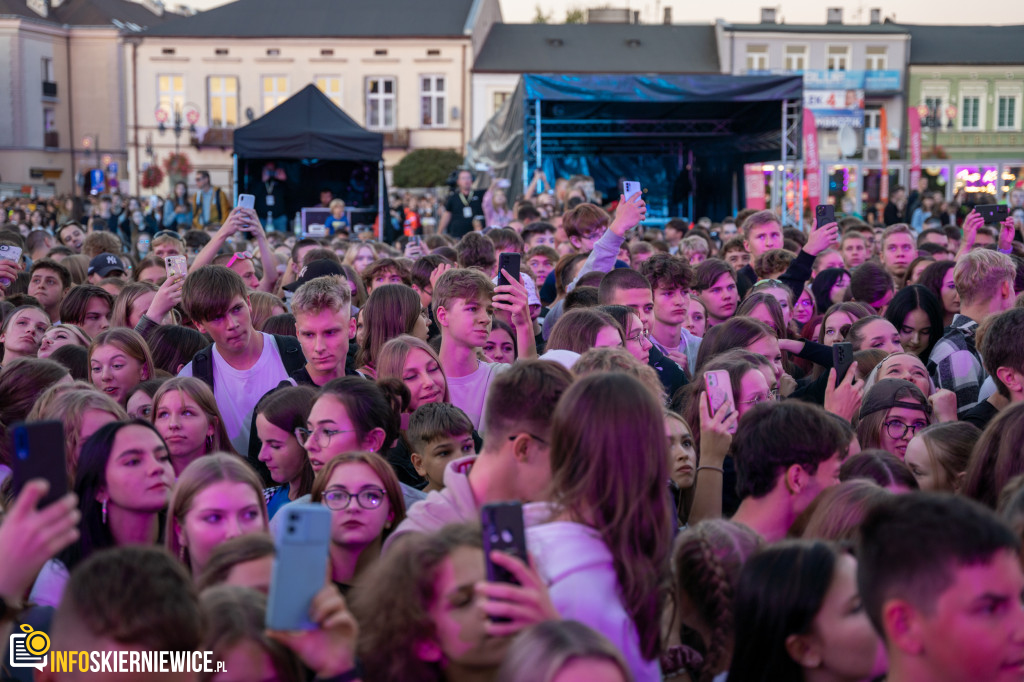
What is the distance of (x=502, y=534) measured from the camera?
6.91 ft

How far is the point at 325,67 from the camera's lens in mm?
46406

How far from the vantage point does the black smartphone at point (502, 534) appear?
209cm

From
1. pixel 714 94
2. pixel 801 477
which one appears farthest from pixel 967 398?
pixel 714 94

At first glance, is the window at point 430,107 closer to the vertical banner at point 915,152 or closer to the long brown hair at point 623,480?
the vertical banner at point 915,152

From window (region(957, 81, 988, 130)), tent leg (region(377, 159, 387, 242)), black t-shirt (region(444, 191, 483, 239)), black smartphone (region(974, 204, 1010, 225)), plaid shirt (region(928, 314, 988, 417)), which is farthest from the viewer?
window (region(957, 81, 988, 130))

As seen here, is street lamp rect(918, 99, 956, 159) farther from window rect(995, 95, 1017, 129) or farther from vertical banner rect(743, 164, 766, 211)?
vertical banner rect(743, 164, 766, 211)

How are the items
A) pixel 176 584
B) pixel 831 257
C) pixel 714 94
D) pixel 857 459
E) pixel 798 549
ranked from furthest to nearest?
pixel 714 94, pixel 831 257, pixel 857 459, pixel 798 549, pixel 176 584

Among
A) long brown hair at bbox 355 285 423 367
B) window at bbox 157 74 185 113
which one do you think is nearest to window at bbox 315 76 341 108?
window at bbox 157 74 185 113

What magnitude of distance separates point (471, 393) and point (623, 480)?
2520 mm

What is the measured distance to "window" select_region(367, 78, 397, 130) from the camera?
46.7 m

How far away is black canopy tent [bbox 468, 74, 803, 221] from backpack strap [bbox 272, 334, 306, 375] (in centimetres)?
1151

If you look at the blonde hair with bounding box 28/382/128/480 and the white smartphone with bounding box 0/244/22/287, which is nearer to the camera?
the blonde hair with bounding box 28/382/128/480

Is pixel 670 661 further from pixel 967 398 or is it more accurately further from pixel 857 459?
pixel 967 398

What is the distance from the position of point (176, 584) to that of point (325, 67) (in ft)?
153
